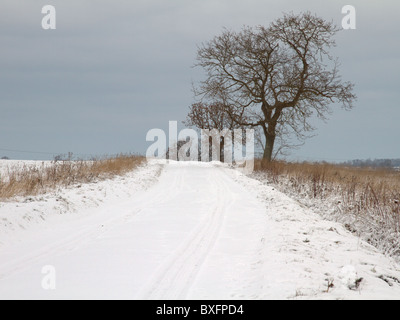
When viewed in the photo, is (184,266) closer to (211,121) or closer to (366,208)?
(366,208)

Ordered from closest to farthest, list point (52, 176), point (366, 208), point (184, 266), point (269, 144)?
1. point (184, 266)
2. point (366, 208)
3. point (52, 176)
4. point (269, 144)

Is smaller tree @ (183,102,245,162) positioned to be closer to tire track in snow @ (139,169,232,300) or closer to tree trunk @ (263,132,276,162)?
tree trunk @ (263,132,276,162)

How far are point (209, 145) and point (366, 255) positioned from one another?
45.2 metres

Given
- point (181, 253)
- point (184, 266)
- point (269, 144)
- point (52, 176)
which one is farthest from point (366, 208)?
point (269, 144)

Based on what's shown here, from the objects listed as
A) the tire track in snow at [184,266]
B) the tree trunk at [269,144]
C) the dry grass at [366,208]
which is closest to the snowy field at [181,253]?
the tire track in snow at [184,266]

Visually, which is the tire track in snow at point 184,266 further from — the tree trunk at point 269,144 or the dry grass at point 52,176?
the tree trunk at point 269,144

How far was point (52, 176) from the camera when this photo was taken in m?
14.5

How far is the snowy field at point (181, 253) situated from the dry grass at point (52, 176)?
95 centimetres

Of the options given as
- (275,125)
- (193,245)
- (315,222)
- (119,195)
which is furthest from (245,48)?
(193,245)

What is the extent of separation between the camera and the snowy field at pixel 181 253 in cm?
492

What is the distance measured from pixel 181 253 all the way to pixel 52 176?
31.4 ft

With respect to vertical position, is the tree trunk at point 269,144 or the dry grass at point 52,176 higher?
the tree trunk at point 269,144
